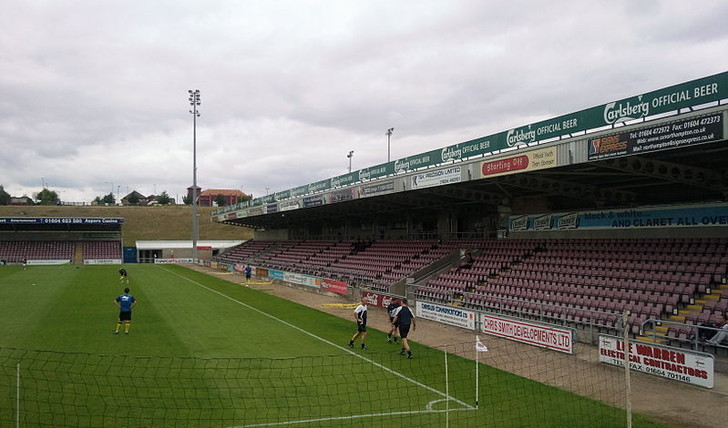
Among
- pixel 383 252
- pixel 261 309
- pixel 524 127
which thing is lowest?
pixel 261 309

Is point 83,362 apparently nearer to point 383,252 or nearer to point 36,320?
point 36,320

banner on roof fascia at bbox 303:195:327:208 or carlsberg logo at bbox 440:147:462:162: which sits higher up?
carlsberg logo at bbox 440:147:462:162

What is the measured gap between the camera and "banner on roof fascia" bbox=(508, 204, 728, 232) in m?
18.3

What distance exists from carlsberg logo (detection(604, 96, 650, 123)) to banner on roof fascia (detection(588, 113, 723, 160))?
2.59 ft

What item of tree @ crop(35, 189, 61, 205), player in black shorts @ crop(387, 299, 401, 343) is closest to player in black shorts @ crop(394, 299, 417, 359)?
player in black shorts @ crop(387, 299, 401, 343)

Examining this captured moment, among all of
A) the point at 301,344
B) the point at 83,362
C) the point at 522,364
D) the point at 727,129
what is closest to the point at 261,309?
the point at 301,344

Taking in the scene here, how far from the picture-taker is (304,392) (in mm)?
11086

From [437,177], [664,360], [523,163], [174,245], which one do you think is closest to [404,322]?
[664,360]

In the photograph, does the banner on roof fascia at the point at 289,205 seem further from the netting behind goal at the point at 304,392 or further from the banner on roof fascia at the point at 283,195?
the netting behind goal at the point at 304,392

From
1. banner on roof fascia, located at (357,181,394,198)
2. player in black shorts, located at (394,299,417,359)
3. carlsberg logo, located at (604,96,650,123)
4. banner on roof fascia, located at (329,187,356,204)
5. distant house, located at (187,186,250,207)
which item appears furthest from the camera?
distant house, located at (187,186,250,207)

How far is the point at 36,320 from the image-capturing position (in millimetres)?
20031

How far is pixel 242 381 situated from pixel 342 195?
72.2 ft

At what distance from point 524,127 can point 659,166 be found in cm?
507

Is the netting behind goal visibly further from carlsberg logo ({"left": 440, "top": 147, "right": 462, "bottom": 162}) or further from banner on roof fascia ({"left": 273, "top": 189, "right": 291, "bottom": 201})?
banner on roof fascia ({"left": 273, "top": 189, "right": 291, "bottom": 201})
